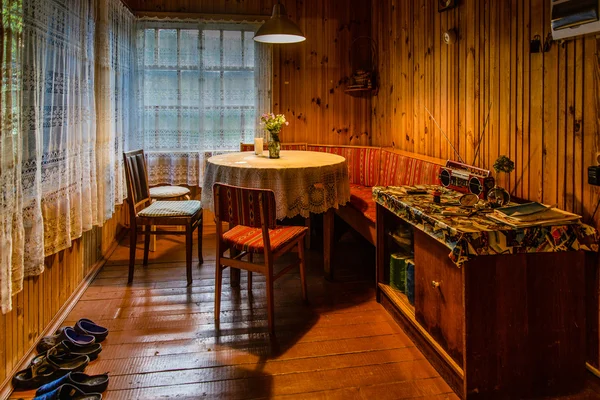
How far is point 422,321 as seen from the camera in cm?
234

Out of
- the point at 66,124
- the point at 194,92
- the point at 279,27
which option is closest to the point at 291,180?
the point at 279,27

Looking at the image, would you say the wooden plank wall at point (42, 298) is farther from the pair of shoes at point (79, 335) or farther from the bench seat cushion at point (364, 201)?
the bench seat cushion at point (364, 201)

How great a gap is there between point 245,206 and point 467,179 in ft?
3.86

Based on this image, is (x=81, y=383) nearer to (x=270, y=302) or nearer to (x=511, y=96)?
(x=270, y=302)

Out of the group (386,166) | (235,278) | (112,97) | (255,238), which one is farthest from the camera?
(386,166)

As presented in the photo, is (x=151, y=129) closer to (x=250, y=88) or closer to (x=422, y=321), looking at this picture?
(x=250, y=88)

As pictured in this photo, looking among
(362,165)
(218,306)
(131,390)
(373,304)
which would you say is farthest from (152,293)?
(362,165)

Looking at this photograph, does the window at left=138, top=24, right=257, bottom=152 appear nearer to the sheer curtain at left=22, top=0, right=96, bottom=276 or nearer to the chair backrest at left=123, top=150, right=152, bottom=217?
the chair backrest at left=123, top=150, right=152, bottom=217

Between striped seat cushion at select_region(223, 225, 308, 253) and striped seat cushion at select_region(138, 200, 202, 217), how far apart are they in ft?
2.10

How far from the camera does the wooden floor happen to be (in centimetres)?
207

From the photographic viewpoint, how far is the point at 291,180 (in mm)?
3035

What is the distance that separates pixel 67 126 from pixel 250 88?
103 inches

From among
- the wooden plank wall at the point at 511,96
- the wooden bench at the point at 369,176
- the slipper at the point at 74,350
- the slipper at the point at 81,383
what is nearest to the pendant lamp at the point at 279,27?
the wooden plank wall at the point at 511,96

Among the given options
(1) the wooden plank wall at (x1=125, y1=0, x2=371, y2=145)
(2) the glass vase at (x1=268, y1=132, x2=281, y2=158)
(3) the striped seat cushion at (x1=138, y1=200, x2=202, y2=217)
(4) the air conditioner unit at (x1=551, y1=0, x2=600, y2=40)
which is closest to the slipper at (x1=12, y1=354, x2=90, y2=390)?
(3) the striped seat cushion at (x1=138, y1=200, x2=202, y2=217)
